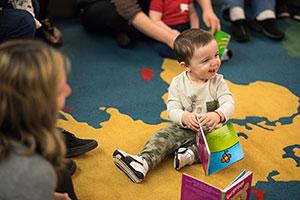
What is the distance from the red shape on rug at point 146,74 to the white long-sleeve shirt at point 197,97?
0.48 m

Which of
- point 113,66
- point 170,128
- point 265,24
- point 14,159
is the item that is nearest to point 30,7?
point 113,66

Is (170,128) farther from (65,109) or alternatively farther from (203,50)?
(65,109)

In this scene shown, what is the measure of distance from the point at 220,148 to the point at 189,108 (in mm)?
186

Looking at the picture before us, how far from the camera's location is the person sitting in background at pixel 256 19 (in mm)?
2248

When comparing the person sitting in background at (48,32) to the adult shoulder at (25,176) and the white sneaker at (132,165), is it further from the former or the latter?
the adult shoulder at (25,176)

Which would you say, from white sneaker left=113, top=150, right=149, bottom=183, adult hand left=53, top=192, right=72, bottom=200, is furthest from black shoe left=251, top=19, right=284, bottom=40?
adult hand left=53, top=192, right=72, bottom=200

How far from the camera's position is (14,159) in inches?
33.4

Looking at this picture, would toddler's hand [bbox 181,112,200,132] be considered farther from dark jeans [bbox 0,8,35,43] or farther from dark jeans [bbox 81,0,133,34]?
dark jeans [bbox 81,0,133,34]

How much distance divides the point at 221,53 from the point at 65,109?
2.52 feet

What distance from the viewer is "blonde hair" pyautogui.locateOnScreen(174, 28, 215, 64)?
53.4 inches

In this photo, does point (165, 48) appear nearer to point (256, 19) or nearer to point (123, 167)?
point (256, 19)

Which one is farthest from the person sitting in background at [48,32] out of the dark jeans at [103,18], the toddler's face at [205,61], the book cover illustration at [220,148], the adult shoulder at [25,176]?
the adult shoulder at [25,176]

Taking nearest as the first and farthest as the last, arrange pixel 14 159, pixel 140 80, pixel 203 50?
pixel 14 159, pixel 203 50, pixel 140 80

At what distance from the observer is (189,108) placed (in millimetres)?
1445
